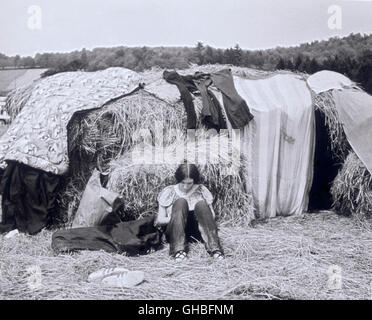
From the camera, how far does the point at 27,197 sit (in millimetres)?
5762

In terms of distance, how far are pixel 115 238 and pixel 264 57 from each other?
5.97m

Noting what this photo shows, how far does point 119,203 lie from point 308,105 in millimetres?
2622

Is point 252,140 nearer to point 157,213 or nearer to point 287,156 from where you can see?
point 287,156

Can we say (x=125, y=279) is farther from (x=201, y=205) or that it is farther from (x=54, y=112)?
(x=54, y=112)

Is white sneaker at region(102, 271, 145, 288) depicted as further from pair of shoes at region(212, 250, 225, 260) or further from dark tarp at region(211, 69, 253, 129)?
dark tarp at region(211, 69, 253, 129)

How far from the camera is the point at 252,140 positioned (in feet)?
20.9

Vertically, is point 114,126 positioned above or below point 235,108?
below

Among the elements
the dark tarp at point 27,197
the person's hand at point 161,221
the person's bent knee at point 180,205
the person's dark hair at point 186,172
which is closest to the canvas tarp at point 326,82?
the person's dark hair at point 186,172

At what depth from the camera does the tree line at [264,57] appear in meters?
8.87

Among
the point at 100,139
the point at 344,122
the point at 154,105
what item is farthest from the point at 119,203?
the point at 344,122

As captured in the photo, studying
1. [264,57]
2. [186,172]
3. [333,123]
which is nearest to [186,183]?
[186,172]

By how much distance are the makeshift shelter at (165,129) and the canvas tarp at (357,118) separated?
0.04 ft

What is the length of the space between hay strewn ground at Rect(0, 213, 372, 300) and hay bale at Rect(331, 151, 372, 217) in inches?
14.8

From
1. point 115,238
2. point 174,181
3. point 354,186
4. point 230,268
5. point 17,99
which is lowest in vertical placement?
point 230,268
